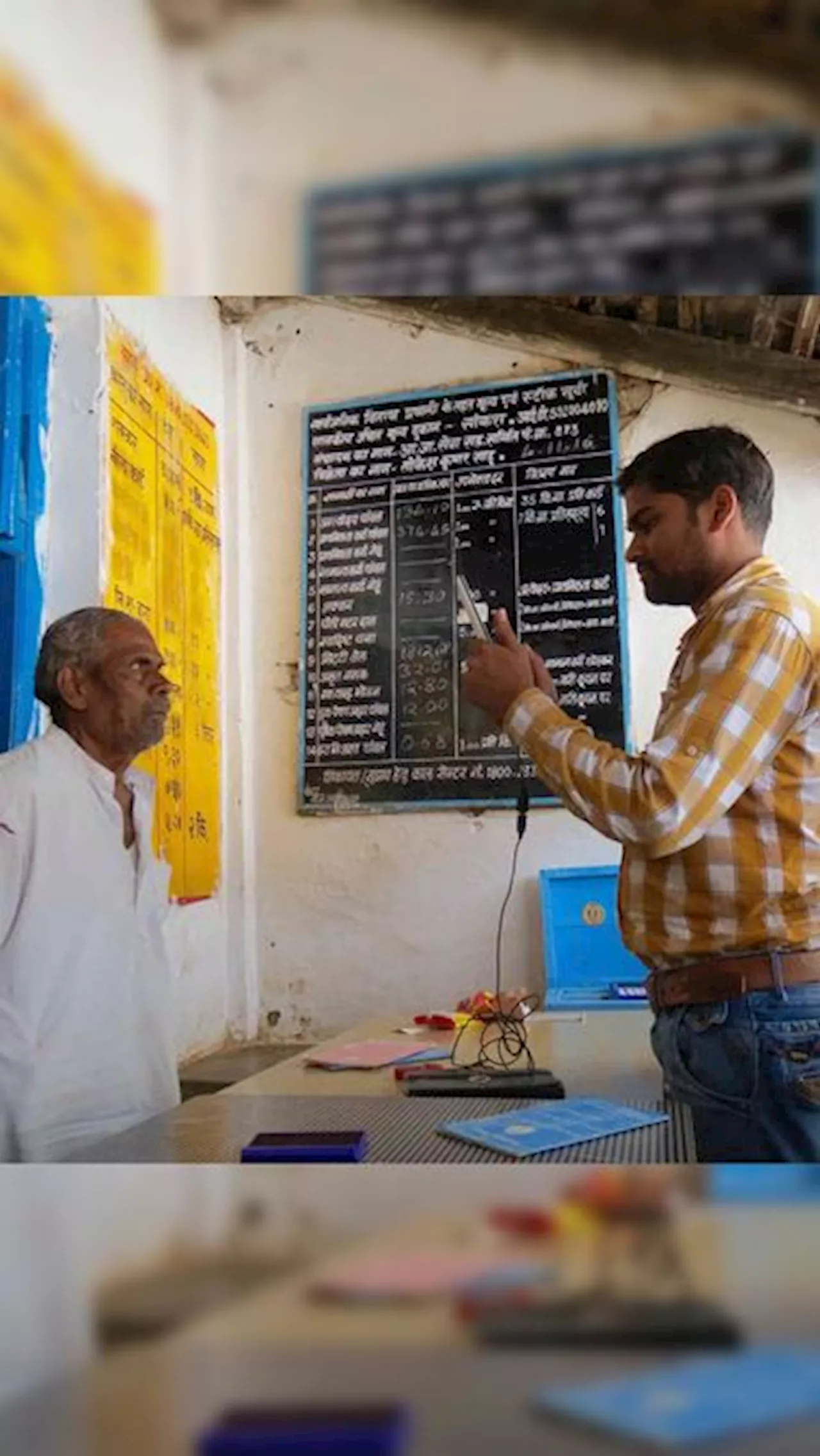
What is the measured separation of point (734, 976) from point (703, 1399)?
31 cm

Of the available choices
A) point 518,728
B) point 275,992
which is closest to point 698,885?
point 518,728

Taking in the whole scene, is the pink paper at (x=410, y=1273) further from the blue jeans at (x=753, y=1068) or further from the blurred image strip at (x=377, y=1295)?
the blue jeans at (x=753, y=1068)

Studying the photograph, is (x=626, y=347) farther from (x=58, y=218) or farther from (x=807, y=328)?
(x=58, y=218)

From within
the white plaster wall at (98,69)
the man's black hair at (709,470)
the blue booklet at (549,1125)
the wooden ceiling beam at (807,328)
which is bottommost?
the blue booklet at (549,1125)

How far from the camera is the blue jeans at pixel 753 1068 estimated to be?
0.63 m

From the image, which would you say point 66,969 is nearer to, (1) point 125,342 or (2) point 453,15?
(1) point 125,342

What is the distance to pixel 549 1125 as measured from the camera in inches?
26.3

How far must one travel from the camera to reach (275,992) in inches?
25.2

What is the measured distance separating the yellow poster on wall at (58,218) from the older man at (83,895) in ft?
0.65

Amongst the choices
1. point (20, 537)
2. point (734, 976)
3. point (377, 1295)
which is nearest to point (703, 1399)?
point (377, 1295)

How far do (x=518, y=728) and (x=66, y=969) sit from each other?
0.29m

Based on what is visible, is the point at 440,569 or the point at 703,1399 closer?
the point at 703,1399

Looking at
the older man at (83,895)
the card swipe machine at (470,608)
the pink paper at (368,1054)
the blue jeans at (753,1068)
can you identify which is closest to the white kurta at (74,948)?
the older man at (83,895)

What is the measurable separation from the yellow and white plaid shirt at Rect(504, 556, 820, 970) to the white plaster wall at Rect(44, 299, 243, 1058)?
21cm
